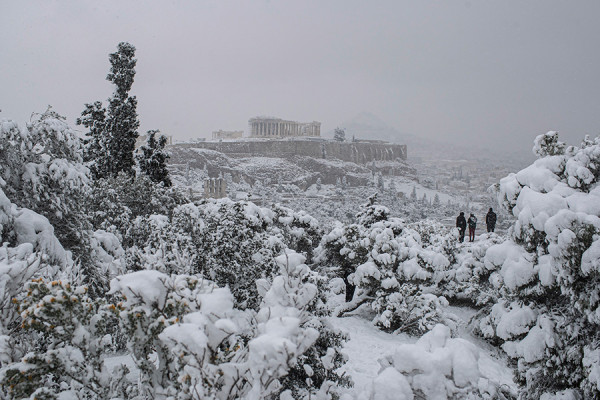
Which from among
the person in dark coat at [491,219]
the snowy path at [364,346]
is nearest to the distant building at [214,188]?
the person in dark coat at [491,219]

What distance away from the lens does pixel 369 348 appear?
8.67 metres

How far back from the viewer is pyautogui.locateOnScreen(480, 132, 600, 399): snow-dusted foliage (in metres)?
4.98

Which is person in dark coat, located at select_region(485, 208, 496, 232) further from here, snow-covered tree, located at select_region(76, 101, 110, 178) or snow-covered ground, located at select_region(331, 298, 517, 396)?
snow-covered tree, located at select_region(76, 101, 110, 178)

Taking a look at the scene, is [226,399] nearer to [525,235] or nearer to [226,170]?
[525,235]

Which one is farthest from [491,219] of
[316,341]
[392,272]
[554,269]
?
[316,341]

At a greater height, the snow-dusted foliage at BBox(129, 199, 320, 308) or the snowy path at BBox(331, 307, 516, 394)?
the snow-dusted foliage at BBox(129, 199, 320, 308)

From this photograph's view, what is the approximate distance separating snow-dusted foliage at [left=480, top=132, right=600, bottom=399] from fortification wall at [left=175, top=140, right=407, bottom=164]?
87.0 m

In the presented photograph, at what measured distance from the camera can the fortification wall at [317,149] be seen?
9470cm

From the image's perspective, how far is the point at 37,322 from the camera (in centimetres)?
265

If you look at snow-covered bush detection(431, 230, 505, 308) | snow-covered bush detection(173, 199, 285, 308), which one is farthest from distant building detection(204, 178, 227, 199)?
snow-covered bush detection(173, 199, 285, 308)

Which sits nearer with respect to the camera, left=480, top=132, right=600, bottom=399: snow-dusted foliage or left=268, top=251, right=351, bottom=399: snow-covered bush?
left=268, top=251, right=351, bottom=399: snow-covered bush

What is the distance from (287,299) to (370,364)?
5418 millimetres

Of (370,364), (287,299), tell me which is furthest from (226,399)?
(370,364)

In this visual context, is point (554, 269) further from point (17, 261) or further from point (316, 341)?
point (17, 261)
